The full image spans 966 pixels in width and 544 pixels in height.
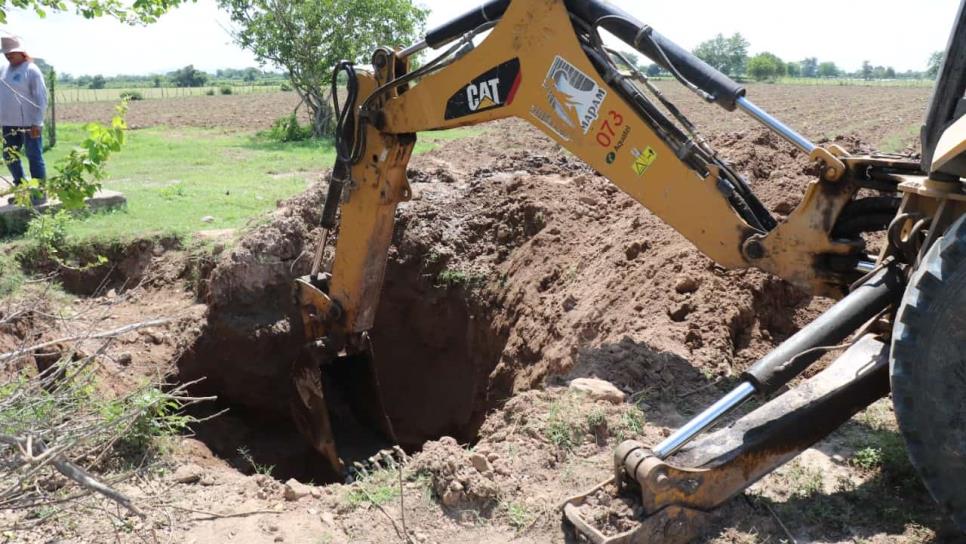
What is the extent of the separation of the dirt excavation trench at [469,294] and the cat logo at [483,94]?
1740mm

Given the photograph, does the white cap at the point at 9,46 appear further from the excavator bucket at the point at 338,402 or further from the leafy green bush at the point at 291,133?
the leafy green bush at the point at 291,133

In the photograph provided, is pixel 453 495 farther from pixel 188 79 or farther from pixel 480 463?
pixel 188 79

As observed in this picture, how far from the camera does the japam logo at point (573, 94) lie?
4543 mm

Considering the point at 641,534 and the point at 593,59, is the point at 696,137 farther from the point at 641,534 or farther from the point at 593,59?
the point at 641,534

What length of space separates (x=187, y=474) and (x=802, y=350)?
133 inches

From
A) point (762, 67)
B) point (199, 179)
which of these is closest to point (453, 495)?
point (199, 179)

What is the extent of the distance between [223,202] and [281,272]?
240 centimetres

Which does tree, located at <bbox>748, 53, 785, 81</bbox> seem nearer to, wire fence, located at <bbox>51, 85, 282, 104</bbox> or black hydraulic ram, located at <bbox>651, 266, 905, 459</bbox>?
wire fence, located at <bbox>51, 85, 282, 104</bbox>

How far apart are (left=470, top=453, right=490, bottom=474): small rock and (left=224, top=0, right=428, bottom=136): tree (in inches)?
578

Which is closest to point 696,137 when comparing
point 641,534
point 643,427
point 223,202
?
point 643,427

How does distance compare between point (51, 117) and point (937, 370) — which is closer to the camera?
point (937, 370)

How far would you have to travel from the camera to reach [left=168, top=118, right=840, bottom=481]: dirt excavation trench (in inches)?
230

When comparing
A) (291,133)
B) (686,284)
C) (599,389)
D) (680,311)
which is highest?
(291,133)

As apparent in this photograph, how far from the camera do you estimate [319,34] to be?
17.7 meters
